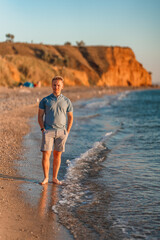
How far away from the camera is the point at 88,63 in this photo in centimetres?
10800

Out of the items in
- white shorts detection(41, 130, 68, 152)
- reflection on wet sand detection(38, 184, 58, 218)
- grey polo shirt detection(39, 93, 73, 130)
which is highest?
grey polo shirt detection(39, 93, 73, 130)

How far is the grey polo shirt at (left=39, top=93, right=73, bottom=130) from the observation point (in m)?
5.08

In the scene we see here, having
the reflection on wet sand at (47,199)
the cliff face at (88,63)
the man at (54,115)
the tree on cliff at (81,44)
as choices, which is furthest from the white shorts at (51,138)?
the tree on cliff at (81,44)

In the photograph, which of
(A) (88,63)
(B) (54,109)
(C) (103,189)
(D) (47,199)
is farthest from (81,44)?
(D) (47,199)

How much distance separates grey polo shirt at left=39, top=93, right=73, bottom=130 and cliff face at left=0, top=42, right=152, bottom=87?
154ft

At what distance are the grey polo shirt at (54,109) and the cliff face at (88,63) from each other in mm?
46879

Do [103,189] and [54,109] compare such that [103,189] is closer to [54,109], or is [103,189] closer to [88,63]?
[54,109]

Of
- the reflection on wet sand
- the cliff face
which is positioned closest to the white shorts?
the reflection on wet sand

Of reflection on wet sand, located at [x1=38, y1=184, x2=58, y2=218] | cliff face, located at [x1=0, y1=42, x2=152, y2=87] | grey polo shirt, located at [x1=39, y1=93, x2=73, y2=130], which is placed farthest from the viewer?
cliff face, located at [x1=0, y1=42, x2=152, y2=87]

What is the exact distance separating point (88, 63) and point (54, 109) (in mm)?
104603

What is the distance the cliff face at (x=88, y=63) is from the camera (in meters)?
76.7

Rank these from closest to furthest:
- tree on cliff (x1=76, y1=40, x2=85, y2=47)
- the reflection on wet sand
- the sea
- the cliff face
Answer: the sea
the reflection on wet sand
the cliff face
tree on cliff (x1=76, y1=40, x2=85, y2=47)

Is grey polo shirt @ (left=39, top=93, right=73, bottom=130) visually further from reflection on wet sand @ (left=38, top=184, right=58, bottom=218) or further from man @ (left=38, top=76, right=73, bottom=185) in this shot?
reflection on wet sand @ (left=38, top=184, right=58, bottom=218)

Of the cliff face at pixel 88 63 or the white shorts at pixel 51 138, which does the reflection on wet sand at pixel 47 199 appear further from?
the cliff face at pixel 88 63
